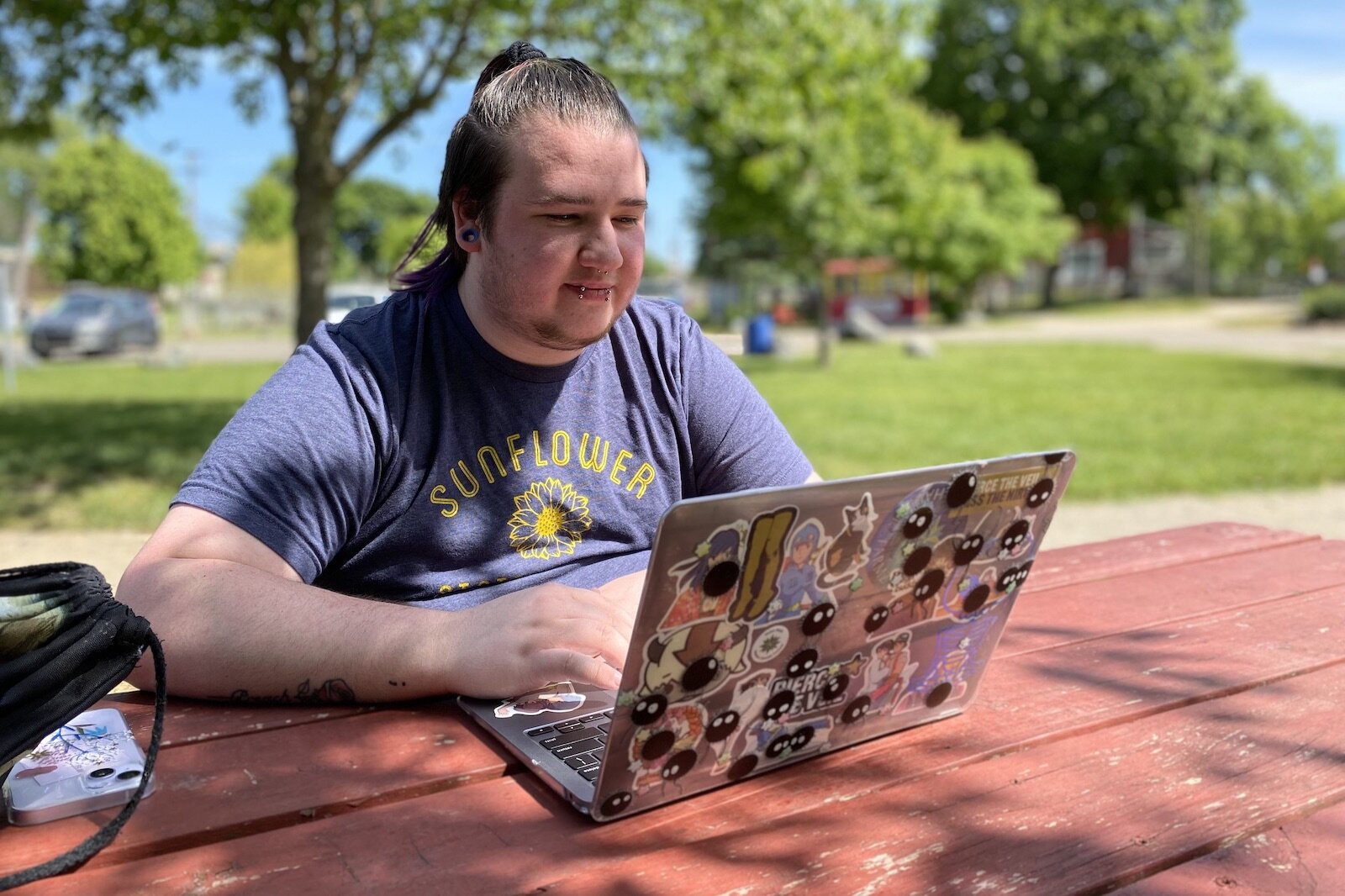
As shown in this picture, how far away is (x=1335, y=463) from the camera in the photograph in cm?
795

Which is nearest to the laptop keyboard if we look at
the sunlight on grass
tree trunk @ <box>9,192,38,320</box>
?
the sunlight on grass

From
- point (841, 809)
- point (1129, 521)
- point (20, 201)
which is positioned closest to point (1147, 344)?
point (1129, 521)

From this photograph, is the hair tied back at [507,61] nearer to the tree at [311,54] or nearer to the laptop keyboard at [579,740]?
the laptop keyboard at [579,740]

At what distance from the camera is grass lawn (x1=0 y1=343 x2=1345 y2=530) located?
284 inches

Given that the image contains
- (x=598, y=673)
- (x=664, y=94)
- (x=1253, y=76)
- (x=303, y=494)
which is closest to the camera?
(x=598, y=673)

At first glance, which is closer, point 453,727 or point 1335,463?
point 453,727

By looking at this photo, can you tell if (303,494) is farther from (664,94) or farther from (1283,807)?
(664,94)

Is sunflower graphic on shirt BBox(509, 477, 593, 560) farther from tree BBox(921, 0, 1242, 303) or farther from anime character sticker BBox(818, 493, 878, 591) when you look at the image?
tree BBox(921, 0, 1242, 303)

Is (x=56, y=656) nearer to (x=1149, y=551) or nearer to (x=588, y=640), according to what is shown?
(x=588, y=640)

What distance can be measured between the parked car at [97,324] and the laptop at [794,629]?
888 inches

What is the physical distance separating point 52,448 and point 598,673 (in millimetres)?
8267

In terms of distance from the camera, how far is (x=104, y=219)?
4219 centimetres

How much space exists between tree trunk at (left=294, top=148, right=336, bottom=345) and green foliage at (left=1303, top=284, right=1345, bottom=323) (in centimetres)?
2507

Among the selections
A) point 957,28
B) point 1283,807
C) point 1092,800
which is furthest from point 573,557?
point 957,28
